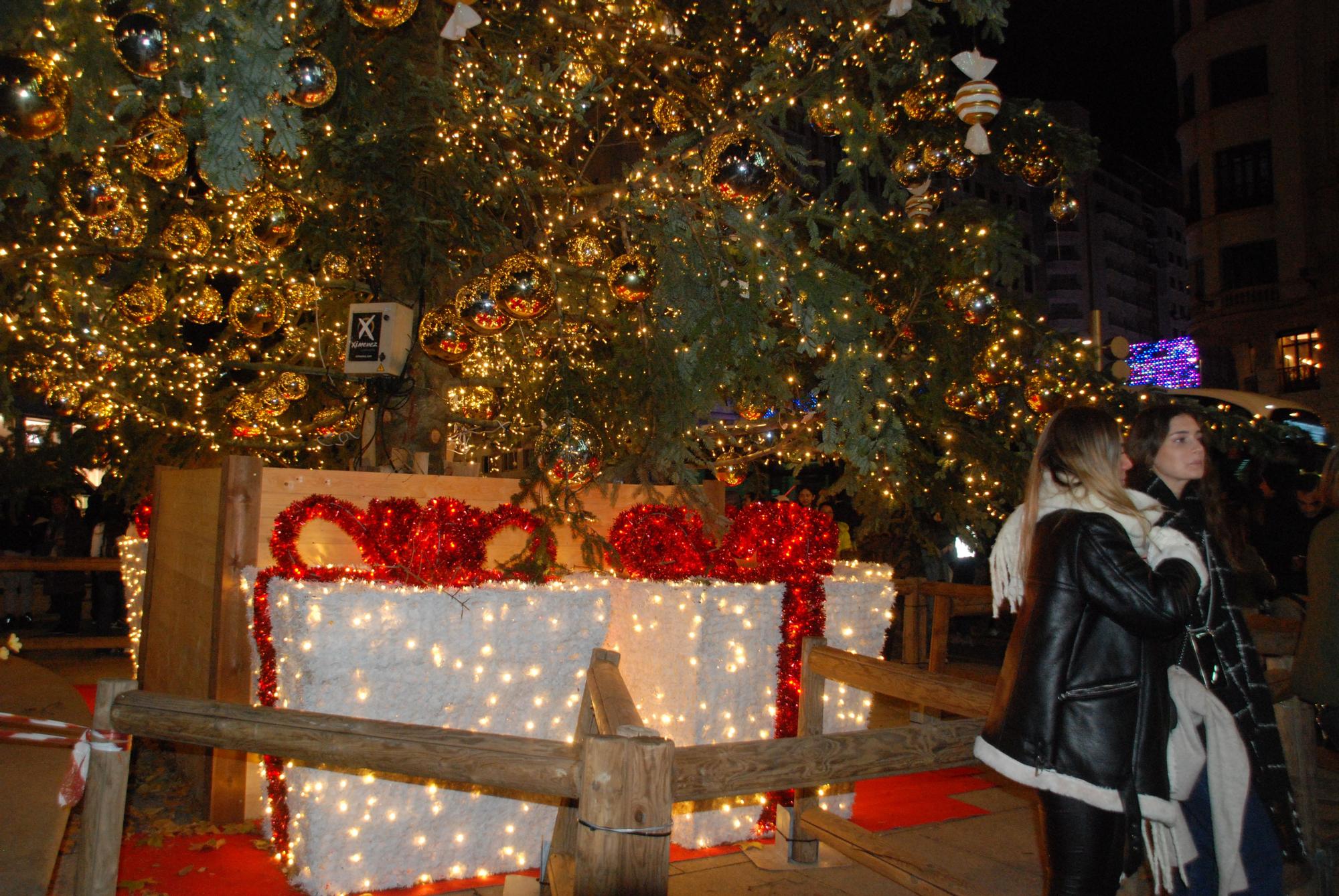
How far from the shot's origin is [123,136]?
4.23m

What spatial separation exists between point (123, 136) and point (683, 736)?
431 centimetres

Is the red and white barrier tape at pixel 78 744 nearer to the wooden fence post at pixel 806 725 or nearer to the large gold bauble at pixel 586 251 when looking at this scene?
the wooden fence post at pixel 806 725

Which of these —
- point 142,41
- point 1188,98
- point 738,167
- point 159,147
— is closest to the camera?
point 142,41

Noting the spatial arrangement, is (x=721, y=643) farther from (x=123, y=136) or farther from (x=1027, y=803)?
(x=123, y=136)

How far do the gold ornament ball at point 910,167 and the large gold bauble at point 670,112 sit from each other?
64.3 inches

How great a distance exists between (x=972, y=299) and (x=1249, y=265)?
28.3 metres

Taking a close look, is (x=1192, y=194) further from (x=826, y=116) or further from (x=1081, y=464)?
(x=1081, y=464)

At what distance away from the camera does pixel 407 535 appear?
15.7 feet

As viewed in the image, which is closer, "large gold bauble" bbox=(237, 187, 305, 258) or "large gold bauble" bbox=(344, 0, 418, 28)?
"large gold bauble" bbox=(344, 0, 418, 28)

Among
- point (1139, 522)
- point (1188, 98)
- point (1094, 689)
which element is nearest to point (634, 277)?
point (1139, 522)

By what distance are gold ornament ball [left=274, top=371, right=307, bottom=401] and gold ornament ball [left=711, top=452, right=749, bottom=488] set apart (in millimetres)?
3596

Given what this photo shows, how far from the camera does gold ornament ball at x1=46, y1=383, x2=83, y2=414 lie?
7.94 meters

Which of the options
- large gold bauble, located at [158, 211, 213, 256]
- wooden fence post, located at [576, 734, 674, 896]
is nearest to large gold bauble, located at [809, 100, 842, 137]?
wooden fence post, located at [576, 734, 674, 896]

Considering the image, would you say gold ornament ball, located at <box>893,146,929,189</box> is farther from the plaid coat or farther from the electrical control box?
the plaid coat
